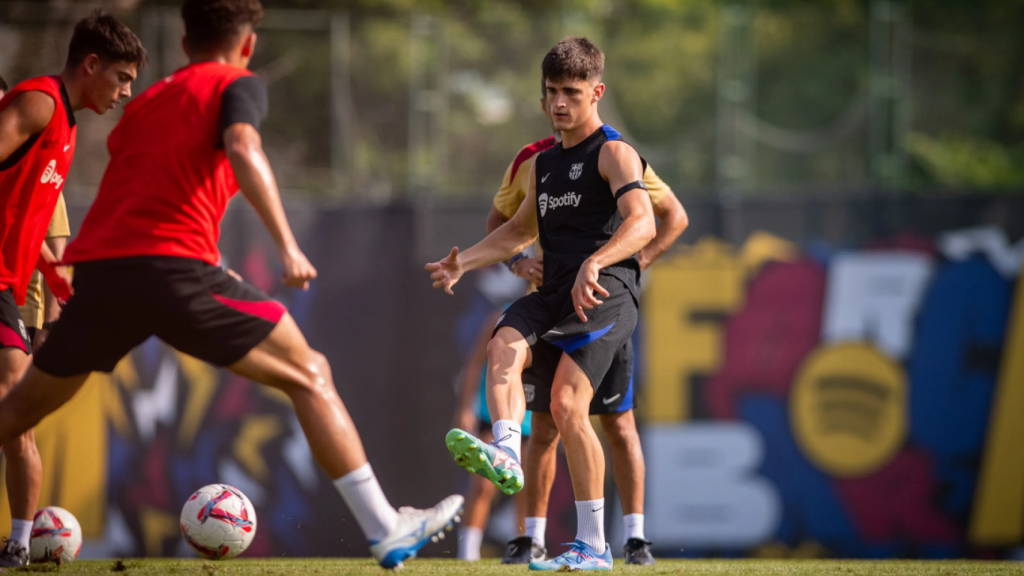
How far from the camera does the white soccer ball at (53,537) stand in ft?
18.6

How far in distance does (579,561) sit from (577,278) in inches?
51.0

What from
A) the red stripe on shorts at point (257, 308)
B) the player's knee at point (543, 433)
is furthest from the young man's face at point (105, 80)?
the player's knee at point (543, 433)

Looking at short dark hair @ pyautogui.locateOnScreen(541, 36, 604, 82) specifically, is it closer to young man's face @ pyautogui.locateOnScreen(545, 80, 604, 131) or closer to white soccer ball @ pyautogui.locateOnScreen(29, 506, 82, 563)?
young man's face @ pyautogui.locateOnScreen(545, 80, 604, 131)

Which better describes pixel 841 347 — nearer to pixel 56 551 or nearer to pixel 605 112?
pixel 605 112

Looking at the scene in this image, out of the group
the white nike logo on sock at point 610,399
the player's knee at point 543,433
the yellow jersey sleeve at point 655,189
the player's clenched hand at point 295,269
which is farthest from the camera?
the yellow jersey sleeve at point 655,189

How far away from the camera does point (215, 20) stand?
4234 mm

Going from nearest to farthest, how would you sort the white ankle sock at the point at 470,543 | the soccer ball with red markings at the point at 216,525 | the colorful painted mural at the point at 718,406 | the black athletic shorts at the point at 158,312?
1. the black athletic shorts at the point at 158,312
2. the soccer ball with red markings at the point at 216,525
3. the white ankle sock at the point at 470,543
4. the colorful painted mural at the point at 718,406

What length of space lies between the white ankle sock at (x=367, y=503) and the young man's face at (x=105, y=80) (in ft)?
7.52

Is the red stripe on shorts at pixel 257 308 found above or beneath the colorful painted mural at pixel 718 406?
above

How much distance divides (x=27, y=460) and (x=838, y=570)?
4.08m

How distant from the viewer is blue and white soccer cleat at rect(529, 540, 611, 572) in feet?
16.0

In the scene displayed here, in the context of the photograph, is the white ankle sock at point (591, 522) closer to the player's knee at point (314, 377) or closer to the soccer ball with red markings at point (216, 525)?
the player's knee at point (314, 377)

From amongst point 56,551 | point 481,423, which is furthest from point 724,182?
point 56,551

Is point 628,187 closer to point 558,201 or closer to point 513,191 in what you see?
point 558,201
